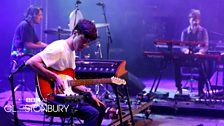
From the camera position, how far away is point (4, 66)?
9500 millimetres

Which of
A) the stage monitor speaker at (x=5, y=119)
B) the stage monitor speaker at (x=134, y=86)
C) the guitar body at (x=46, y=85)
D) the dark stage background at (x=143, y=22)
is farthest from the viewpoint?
the dark stage background at (x=143, y=22)

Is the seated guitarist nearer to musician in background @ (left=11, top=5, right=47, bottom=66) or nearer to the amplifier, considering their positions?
the amplifier

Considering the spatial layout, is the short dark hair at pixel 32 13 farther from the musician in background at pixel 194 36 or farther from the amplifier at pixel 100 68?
the musician in background at pixel 194 36

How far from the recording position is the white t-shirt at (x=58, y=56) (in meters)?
4.54

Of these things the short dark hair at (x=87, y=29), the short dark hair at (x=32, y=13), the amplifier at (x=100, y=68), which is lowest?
the amplifier at (x=100, y=68)

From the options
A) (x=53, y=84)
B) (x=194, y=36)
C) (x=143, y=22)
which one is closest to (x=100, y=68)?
(x=53, y=84)

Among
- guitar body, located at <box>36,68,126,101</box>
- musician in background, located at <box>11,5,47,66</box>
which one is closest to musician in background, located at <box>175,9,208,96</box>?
musician in background, located at <box>11,5,47,66</box>

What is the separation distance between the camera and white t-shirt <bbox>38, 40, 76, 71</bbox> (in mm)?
4535

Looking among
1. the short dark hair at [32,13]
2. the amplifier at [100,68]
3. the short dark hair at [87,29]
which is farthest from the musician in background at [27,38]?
the short dark hair at [87,29]

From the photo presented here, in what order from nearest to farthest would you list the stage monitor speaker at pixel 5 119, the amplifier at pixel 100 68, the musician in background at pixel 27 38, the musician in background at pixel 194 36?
the stage monitor speaker at pixel 5 119 < the amplifier at pixel 100 68 < the musician in background at pixel 27 38 < the musician in background at pixel 194 36

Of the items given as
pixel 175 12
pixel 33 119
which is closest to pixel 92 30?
pixel 33 119

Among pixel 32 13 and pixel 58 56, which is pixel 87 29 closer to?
pixel 58 56

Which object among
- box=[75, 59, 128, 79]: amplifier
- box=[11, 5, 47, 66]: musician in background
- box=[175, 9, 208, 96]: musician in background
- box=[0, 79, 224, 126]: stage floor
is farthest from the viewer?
box=[175, 9, 208, 96]: musician in background

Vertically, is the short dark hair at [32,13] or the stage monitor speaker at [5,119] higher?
the short dark hair at [32,13]
